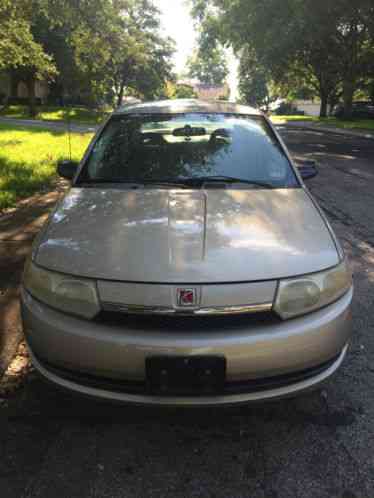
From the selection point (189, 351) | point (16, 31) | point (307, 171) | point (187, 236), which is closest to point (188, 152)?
point (307, 171)

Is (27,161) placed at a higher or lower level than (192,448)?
higher

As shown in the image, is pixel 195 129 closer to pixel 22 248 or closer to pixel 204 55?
pixel 22 248

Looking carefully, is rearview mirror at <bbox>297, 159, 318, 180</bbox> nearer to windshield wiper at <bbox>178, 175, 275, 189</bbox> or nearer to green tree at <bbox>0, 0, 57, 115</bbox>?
windshield wiper at <bbox>178, 175, 275, 189</bbox>

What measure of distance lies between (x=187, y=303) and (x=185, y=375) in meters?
0.30

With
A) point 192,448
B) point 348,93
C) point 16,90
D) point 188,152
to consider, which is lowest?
point 192,448

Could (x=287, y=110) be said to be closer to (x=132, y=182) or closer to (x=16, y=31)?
(x=16, y=31)

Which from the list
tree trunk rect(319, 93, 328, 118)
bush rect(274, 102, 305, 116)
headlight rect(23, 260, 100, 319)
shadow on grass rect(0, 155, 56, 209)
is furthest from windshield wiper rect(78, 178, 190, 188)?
bush rect(274, 102, 305, 116)

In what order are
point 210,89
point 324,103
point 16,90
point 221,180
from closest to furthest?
1. point 221,180
2. point 16,90
3. point 324,103
4. point 210,89

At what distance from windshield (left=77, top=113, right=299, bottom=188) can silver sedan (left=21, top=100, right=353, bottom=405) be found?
0.52 meters

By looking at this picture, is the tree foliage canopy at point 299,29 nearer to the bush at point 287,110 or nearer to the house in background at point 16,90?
the house in background at point 16,90

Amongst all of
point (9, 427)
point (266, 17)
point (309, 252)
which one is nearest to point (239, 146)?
point (309, 252)

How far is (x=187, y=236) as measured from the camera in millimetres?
2240

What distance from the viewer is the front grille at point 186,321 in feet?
6.26

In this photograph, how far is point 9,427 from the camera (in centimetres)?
223
